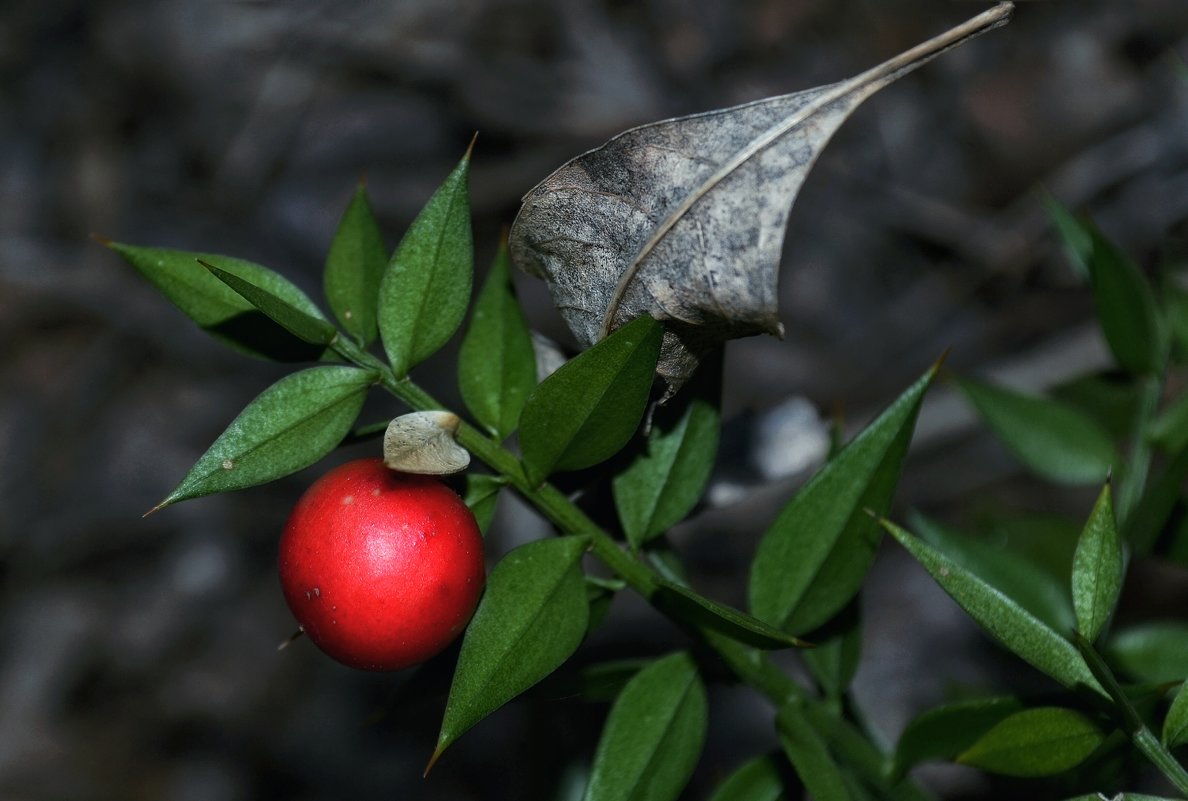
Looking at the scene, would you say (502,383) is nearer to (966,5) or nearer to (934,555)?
(934,555)

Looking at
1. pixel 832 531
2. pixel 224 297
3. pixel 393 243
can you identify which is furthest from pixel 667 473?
pixel 393 243

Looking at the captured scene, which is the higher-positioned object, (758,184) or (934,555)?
(758,184)

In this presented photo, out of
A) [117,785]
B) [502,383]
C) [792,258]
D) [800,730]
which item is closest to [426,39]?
[792,258]

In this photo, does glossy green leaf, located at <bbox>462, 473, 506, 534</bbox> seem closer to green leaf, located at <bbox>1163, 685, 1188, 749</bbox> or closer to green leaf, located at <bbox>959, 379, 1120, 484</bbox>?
green leaf, located at <bbox>1163, 685, 1188, 749</bbox>

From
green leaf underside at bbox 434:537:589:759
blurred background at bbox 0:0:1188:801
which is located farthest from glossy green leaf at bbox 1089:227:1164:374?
blurred background at bbox 0:0:1188:801

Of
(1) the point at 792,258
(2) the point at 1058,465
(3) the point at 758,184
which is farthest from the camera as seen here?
(1) the point at 792,258

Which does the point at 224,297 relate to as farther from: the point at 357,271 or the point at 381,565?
the point at 381,565

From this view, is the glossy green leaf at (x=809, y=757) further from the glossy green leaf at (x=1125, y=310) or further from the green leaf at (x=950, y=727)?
the glossy green leaf at (x=1125, y=310)

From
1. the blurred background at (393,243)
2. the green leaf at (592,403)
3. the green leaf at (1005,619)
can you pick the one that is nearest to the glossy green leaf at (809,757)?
the green leaf at (1005,619)
